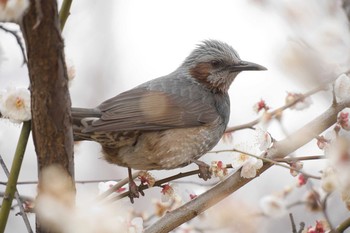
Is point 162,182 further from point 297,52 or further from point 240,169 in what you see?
point 297,52

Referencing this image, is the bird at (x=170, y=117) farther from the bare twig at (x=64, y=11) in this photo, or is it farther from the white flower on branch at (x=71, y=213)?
the white flower on branch at (x=71, y=213)

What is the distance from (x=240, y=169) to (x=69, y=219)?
47.2 inches

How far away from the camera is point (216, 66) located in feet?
16.0

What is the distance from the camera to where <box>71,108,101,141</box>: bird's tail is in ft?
12.0

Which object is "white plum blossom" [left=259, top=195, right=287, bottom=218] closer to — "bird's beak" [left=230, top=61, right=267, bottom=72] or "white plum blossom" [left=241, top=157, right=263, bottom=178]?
"white plum blossom" [left=241, top=157, right=263, bottom=178]

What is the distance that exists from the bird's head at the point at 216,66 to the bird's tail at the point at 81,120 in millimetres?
1341

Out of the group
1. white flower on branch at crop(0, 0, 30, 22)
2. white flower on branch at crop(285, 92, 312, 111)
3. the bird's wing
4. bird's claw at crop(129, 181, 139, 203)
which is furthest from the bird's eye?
white flower on branch at crop(0, 0, 30, 22)

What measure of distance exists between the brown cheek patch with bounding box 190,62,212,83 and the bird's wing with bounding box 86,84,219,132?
0.91 feet

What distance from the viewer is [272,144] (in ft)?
9.45

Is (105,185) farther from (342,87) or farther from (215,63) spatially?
(215,63)

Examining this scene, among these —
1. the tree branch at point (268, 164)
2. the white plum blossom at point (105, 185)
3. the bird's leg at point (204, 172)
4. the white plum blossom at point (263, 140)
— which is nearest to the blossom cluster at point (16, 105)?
the tree branch at point (268, 164)

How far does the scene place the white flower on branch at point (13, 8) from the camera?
179 centimetres

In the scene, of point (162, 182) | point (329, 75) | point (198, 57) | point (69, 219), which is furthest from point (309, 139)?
point (198, 57)

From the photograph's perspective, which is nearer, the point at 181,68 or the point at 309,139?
the point at 309,139
